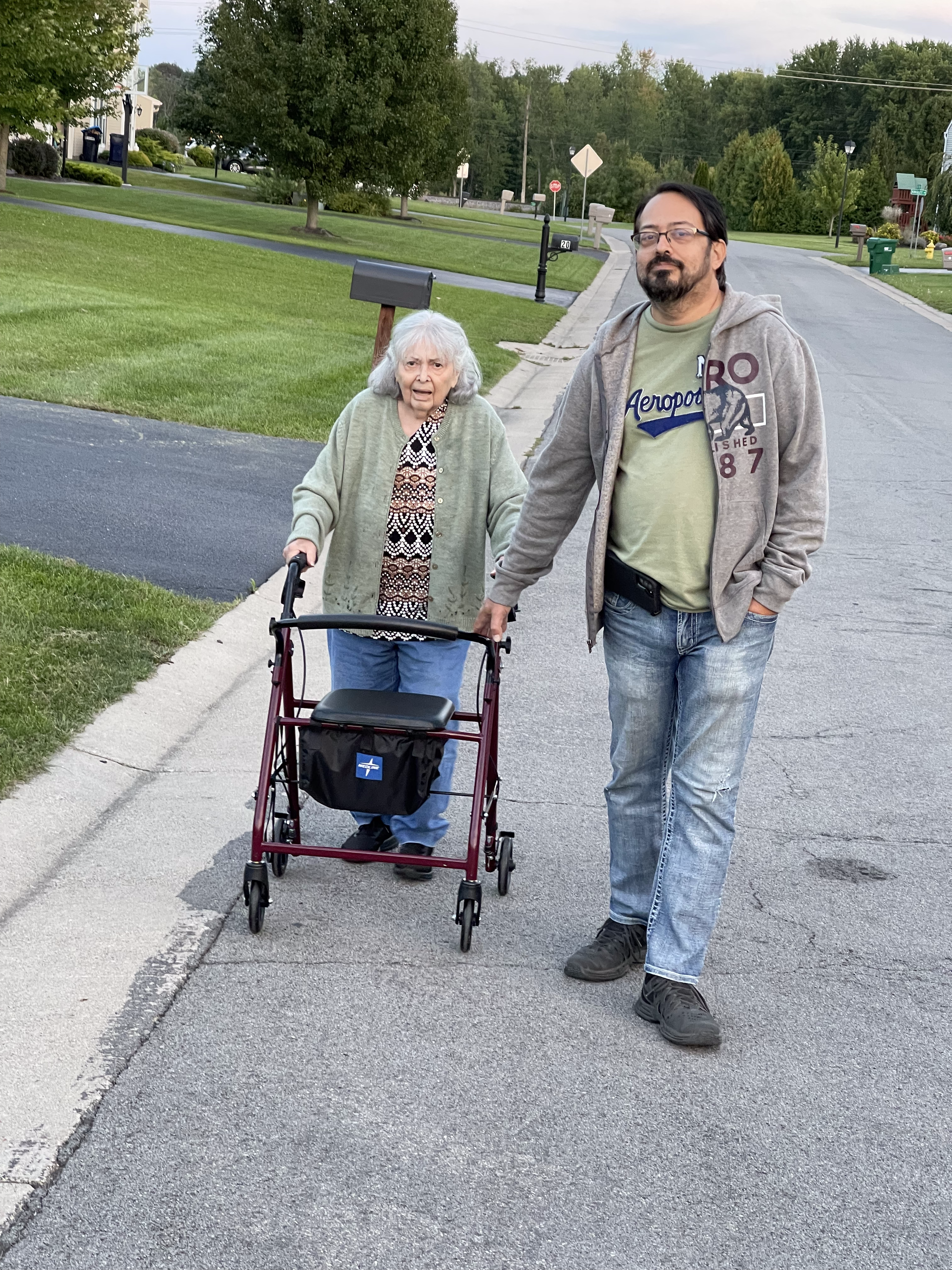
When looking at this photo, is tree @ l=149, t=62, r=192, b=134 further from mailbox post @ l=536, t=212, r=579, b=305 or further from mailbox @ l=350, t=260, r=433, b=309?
mailbox @ l=350, t=260, r=433, b=309

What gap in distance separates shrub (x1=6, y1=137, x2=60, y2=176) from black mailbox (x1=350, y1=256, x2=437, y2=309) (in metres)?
39.9

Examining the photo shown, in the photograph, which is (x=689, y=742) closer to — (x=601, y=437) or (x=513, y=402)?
(x=601, y=437)

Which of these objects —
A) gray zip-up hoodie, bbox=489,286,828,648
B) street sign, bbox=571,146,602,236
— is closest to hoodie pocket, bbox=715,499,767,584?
gray zip-up hoodie, bbox=489,286,828,648

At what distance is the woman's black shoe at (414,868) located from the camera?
191 inches

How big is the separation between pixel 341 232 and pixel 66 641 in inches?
1470

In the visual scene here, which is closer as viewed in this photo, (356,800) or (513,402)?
(356,800)

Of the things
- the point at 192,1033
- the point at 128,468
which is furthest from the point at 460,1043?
the point at 128,468

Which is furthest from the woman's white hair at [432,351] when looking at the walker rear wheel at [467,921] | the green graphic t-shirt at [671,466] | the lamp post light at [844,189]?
the lamp post light at [844,189]

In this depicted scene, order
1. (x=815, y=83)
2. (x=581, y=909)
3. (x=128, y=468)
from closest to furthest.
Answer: (x=581, y=909) → (x=128, y=468) → (x=815, y=83)

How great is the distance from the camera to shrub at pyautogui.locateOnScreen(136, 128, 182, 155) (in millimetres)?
80375

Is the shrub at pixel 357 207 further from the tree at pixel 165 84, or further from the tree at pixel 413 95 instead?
the tree at pixel 165 84

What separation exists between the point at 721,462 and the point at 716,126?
14209 cm

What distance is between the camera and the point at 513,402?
15.5m

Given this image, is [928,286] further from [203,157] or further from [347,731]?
[203,157]
